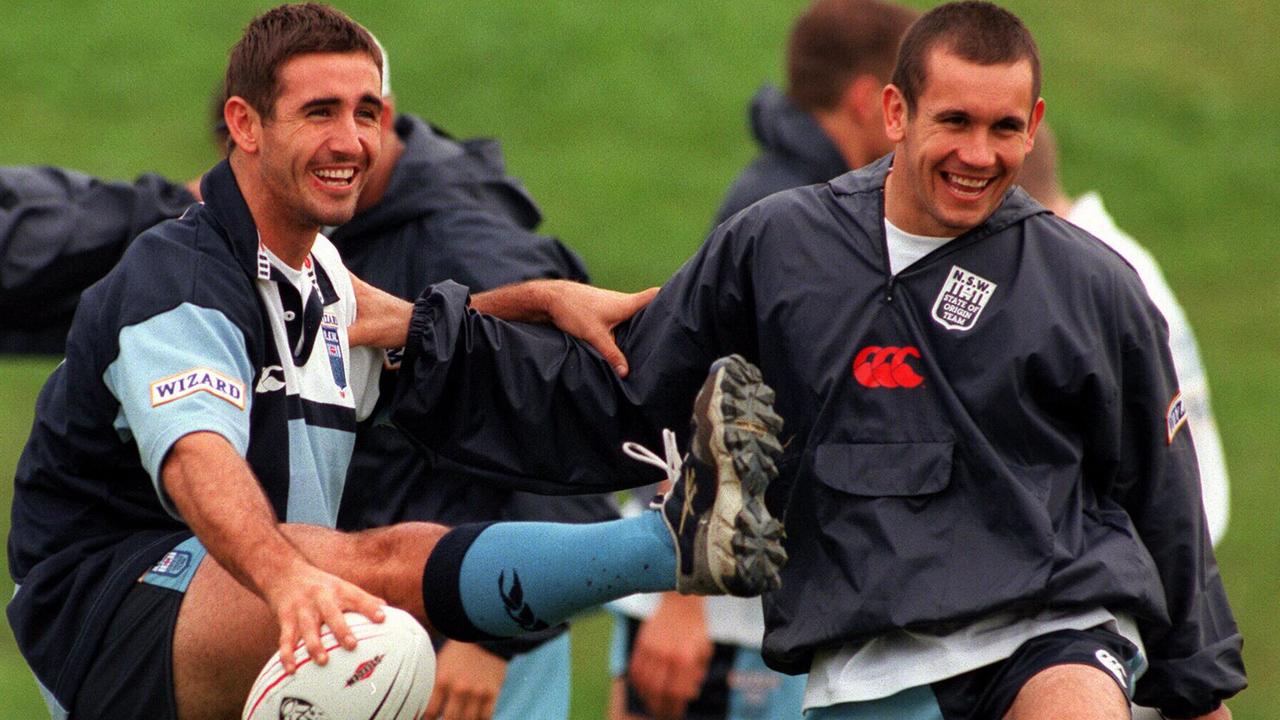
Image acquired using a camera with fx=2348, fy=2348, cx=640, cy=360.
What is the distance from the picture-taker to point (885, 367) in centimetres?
549

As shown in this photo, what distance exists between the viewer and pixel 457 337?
19.3 feet

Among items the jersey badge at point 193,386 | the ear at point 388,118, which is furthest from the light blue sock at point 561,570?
the ear at point 388,118

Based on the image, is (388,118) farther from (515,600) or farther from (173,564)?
(515,600)

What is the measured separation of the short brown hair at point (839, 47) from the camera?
8227 millimetres

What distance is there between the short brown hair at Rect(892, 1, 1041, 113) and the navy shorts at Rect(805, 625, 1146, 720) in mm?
1295

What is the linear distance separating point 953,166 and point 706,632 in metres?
2.65

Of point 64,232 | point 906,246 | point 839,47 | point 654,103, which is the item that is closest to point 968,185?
point 906,246

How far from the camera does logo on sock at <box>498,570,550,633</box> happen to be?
5324 mm

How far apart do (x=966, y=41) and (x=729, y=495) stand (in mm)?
1258

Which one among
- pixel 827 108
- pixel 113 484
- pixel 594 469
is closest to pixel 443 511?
pixel 594 469

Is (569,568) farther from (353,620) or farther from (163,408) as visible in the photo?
(163,408)

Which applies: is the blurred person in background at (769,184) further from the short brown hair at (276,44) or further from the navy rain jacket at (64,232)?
the short brown hair at (276,44)

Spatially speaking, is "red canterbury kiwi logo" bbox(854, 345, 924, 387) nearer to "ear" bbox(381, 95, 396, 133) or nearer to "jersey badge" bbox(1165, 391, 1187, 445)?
"jersey badge" bbox(1165, 391, 1187, 445)

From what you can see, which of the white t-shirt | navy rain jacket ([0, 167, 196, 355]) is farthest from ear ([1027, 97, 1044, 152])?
navy rain jacket ([0, 167, 196, 355])
